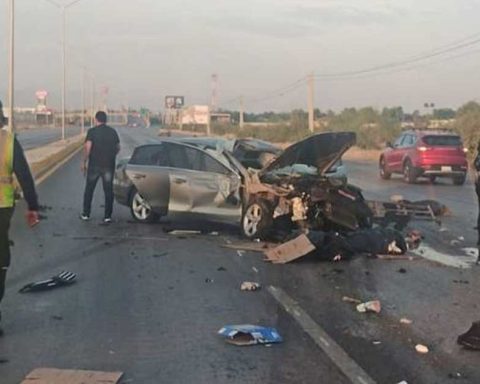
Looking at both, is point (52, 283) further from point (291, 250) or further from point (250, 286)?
point (291, 250)

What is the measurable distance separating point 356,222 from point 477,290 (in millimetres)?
3473

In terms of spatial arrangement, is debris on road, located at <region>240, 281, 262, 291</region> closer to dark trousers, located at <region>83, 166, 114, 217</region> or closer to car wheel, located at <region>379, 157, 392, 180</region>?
dark trousers, located at <region>83, 166, 114, 217</region>

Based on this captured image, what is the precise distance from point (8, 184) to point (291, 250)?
4.67m

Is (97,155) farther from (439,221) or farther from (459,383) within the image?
(459,383)

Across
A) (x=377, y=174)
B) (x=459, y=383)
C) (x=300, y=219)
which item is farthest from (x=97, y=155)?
(x=377, y=174)

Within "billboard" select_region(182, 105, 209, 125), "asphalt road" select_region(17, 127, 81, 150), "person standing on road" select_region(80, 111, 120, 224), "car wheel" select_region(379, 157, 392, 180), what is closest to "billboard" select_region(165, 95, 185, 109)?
"billboard" select_region(182, 105, 209, 125)

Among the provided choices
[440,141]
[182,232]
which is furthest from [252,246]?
[440,141]

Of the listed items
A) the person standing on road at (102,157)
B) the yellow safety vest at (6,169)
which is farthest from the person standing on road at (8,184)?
the person standing on road at (102,157)

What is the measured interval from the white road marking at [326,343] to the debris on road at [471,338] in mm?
1018

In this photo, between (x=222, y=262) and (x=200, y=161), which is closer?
(x=222, y=262)

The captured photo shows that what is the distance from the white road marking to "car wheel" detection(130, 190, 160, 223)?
21.6ft

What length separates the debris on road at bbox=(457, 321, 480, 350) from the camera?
641 centimetres


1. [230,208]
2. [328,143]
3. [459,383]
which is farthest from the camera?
[230,208]

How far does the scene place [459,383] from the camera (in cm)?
548
